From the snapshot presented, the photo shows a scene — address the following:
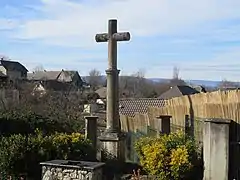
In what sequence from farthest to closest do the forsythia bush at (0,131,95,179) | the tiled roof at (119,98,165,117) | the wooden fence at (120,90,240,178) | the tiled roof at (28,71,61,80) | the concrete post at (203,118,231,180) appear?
the tiled roof at (28,71,61,80) → the tiled roof at (119,98,165,117) → the forsythia bush at (0,131,95,179) → the wooden fence at (120,90,240,178) → the concrete post at (203,118,231,180)

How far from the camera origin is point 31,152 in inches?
399

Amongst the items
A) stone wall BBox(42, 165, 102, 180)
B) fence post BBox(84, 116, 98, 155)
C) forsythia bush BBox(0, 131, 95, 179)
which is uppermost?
fence post BBox(84, 116, 98, 155)

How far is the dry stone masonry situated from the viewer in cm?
894

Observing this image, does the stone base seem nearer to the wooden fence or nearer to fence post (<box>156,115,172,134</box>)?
fence post (<box>156,115,172,134</box>)

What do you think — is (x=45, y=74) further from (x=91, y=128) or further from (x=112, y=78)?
(x=112, y=78)

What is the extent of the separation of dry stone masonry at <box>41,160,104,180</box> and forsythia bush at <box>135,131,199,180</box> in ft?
4.90

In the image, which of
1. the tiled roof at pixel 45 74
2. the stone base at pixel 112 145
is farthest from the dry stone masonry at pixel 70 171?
the tiled roof at pixel 45 74

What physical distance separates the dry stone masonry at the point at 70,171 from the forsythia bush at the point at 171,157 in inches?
58.8

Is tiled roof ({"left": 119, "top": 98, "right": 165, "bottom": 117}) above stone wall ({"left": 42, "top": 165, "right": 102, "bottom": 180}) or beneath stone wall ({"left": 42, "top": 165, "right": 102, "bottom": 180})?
above

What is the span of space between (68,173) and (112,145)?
3248mm

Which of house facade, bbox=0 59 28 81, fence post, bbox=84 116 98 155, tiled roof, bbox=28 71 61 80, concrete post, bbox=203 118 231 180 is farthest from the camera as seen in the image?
tiled roof, bbox=28 71 61 80

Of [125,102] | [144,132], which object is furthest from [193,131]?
[125,102]

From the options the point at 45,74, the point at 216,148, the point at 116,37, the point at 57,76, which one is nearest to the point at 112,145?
the point at 116,37

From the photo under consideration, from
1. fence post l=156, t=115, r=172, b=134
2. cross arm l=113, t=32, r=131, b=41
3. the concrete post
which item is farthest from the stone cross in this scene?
the concrete post
